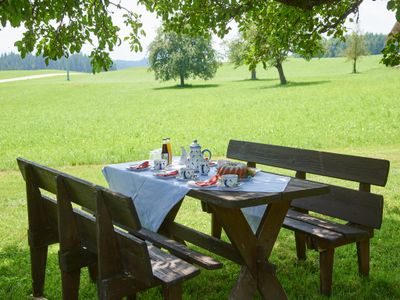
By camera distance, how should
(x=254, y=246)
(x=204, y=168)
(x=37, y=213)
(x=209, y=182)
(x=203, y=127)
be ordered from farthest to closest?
(x=203, y=127)
(x=204, y=168)
(x=37, y=213)
(x=209, y=182)
(x=254, y=246)

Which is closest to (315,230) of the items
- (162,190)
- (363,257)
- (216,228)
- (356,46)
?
(363,257)

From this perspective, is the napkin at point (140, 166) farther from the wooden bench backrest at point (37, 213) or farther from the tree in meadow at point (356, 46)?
the tree in meadow at point (356, 46)

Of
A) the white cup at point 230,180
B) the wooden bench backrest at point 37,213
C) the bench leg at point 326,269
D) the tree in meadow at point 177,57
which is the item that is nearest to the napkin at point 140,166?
the wooden bench backrest at point 37,213

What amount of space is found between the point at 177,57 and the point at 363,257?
5739cm

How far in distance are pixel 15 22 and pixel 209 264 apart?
12.7 feet

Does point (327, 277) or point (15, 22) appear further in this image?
point (15, 22)

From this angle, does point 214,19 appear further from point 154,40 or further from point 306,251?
point 154,40

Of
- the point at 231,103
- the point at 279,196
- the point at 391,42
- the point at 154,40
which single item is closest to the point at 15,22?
the point at 279,196

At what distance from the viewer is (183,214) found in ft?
24.6

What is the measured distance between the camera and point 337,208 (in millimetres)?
4961

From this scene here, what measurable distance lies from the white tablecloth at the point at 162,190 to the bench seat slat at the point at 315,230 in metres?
0.40

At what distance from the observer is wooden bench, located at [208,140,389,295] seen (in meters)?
4.55

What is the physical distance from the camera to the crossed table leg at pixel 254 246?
4.04 meters

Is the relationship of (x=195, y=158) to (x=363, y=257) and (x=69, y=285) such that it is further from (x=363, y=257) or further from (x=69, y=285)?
(x=363, y=257)
